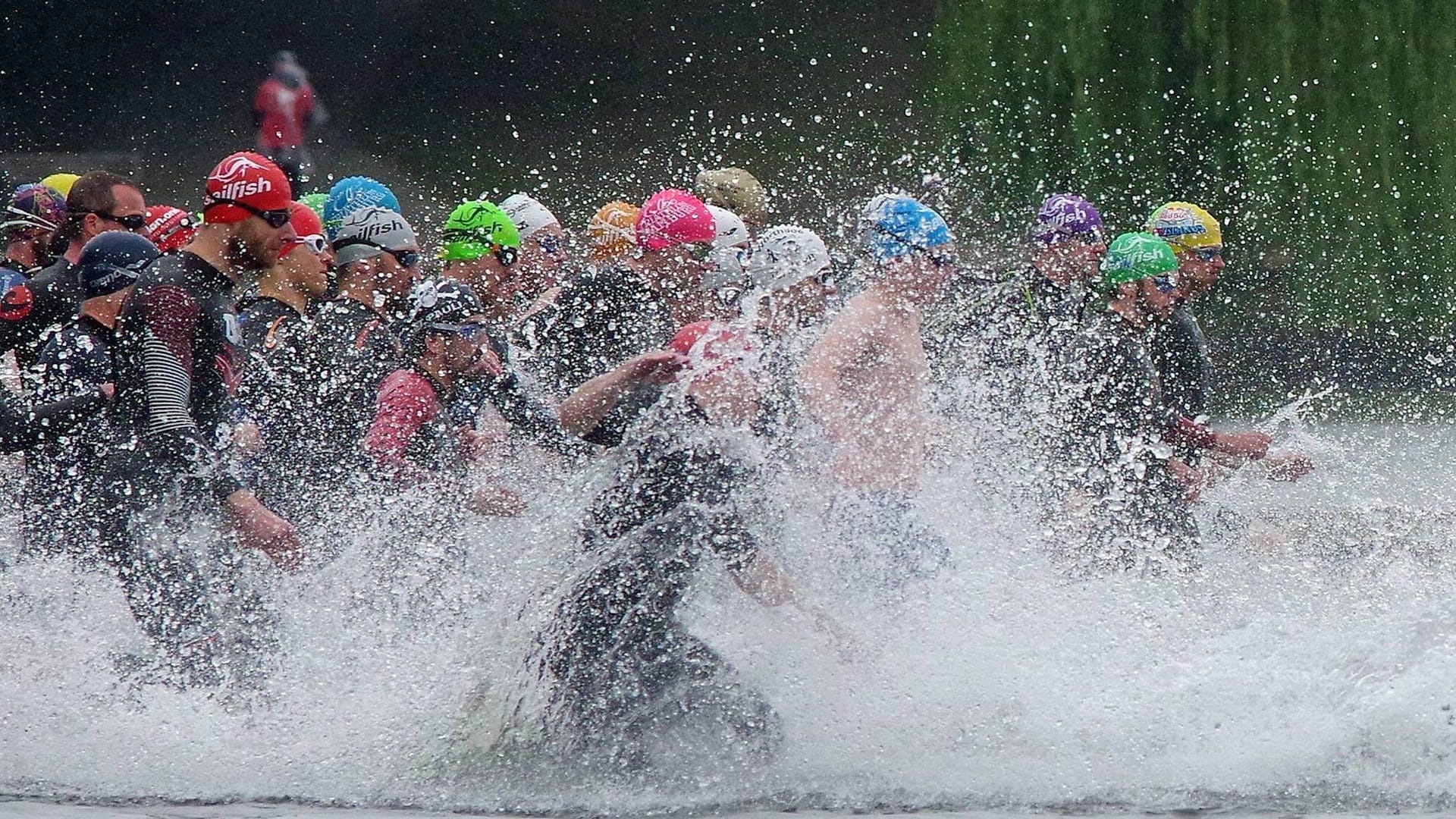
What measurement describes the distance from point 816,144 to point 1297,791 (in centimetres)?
1318

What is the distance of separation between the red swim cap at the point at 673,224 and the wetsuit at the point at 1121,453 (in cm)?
122

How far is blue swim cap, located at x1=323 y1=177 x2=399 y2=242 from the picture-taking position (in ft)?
18.4

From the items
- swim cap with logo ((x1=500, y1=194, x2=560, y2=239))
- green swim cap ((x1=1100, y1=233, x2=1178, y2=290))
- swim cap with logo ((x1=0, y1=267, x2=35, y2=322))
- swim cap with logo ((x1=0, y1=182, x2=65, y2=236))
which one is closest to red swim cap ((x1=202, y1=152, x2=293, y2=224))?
swim cap with logo ((x1=0, y1=267, x2=35, y2=322))

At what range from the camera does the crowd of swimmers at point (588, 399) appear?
4.22 meters

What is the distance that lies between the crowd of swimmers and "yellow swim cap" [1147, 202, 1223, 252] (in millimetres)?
20

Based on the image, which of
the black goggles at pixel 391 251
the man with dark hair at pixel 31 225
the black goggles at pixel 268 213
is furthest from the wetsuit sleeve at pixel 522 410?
the man with dark hair at pixel 31 225

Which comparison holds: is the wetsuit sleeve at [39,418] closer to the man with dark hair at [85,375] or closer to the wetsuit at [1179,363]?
the man with dark hair at [85,375]

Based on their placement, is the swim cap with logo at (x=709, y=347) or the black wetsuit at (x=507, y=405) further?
the black wetsuit at (x=507, y=405)

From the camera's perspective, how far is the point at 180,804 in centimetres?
418

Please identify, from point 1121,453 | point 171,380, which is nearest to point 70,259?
point 171,380

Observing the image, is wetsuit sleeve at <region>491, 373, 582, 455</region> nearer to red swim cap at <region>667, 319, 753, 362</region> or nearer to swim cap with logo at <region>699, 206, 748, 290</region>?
swim cap with logo at <region>699, 206, 748, 290</region>

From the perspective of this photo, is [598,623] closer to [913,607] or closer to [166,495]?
[913,607]

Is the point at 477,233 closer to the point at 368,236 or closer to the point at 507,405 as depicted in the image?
the point at 368,236

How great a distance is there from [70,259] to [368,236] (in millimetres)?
942
